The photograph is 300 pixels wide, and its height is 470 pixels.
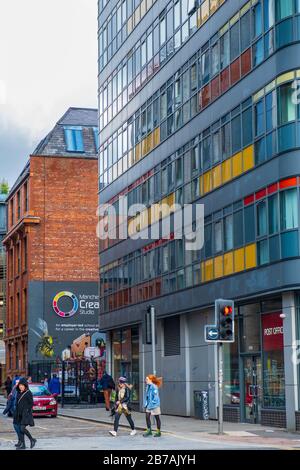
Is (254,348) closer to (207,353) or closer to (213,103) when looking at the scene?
(207,353)

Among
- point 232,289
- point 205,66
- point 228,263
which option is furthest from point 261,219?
point 205,66

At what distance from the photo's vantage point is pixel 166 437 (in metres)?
23.7

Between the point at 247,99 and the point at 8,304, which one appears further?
the point at 8,304

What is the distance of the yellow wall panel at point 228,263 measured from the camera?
98.8 feet

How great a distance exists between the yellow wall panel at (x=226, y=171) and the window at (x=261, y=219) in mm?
2824

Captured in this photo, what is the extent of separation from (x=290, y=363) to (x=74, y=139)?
4835cm

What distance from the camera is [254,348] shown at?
95.8 ft

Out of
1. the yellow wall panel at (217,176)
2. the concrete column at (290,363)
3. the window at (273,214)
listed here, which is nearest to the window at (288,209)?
the window at (273,214)

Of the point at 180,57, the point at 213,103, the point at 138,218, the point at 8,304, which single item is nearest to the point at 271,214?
the point at 213,103

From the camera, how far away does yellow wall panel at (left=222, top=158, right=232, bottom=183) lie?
3053 cm

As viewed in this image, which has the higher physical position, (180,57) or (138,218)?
(180,57)

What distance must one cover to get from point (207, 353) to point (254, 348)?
4108 mm

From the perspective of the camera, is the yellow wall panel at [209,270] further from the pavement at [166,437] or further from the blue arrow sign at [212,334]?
the blue arrow sign at [212,334]

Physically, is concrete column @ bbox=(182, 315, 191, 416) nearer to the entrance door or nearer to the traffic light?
the entrance door
